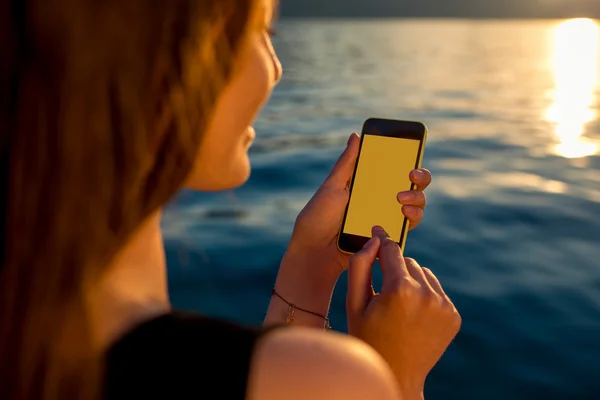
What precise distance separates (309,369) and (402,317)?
2.03ft

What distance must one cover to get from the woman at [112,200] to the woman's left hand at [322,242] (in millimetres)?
982

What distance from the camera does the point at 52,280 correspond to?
96 cm

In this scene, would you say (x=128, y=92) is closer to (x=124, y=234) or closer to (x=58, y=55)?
(x=58, y=55)

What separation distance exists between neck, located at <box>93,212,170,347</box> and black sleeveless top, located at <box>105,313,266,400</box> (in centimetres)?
3

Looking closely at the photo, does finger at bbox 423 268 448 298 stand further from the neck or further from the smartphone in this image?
the neck

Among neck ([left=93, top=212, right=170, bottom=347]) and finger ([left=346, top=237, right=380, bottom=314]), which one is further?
finger ([left=346, top=237, right=380, bottom=314])

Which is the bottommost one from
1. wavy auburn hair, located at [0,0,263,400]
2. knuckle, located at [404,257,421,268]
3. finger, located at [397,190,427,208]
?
knuckle, located at [404,257,421,268]

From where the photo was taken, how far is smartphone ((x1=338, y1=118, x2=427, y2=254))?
2139 millimetres

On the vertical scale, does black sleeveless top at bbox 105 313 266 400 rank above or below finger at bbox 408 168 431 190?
below

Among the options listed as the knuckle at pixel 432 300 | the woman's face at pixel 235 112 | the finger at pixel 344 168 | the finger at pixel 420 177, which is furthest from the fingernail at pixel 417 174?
the woman's face at pixel 235 112

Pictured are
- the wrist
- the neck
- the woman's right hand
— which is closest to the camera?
the neck

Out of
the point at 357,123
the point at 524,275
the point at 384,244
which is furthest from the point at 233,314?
the point at 357,123

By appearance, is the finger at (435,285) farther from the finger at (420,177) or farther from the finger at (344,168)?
the finger at (344,168)

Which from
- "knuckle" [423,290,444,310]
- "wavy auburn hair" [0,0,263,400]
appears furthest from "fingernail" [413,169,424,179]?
"wavy auburn hair" [0,0,263,400]
